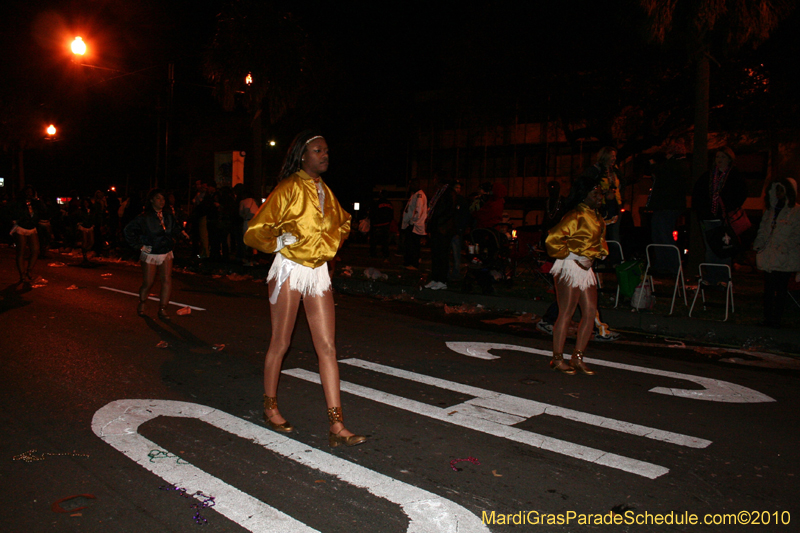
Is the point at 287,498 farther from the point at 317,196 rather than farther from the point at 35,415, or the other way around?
the point at 35,415

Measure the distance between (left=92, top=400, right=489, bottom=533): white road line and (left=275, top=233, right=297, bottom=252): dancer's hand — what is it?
1.30m

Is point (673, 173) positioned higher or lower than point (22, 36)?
lower

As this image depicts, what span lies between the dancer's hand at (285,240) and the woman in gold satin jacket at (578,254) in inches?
110

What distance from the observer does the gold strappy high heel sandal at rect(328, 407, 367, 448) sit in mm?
4141

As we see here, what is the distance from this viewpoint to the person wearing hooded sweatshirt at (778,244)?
26.3 feet

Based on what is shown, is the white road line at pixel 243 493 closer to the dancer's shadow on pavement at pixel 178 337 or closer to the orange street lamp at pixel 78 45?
the dancer's shadow on pavement at pixel 178 337

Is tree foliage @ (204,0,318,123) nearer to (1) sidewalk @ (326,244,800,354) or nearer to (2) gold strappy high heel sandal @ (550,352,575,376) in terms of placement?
(1) sidewalk @ (326,244,800,354)

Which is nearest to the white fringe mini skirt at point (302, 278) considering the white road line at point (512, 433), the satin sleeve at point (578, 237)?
the white road line at point (512, 433)

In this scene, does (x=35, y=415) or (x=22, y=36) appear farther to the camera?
(x=22, y=36)

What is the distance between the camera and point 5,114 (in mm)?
34281

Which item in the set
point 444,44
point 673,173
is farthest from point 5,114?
point 673,173

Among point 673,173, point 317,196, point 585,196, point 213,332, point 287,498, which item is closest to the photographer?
point 287,498

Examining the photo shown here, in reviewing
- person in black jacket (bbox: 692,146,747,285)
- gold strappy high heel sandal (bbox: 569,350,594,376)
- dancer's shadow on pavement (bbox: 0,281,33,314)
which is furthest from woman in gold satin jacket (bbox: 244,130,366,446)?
person in black jacket (bbox: 692,146,747,285)

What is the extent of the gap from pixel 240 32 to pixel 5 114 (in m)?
19.6
